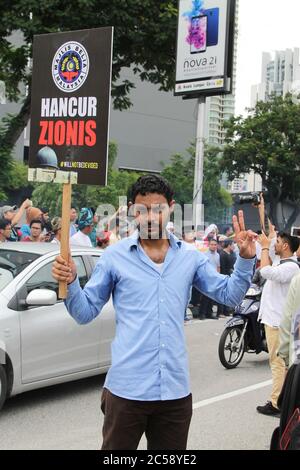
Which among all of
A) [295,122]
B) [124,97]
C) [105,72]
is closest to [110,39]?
[105,72]

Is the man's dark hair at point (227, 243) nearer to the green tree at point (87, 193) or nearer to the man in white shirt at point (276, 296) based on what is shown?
the man in white shirt at point (276, 296)

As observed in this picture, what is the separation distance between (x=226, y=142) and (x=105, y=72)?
30.2 metres

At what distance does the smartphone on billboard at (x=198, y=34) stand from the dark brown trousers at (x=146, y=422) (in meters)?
12.8

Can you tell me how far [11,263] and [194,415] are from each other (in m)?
2.25

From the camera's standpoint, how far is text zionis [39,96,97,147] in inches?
307

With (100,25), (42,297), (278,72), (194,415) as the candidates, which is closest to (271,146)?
(100,25)

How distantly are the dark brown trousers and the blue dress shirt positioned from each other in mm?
46

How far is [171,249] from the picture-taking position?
3037 millimetres

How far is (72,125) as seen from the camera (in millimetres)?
7820

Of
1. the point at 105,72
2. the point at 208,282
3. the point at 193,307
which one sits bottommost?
the point at 193,307

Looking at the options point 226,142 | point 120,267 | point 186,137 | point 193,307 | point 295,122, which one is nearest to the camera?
point 120,267

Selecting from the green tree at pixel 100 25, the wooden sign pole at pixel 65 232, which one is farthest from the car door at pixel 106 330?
the green tree at pixel 100 25

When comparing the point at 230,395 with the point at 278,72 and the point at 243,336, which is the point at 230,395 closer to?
the point at 243,336

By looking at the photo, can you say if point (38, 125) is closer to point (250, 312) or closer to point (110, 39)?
point (110, 39)
